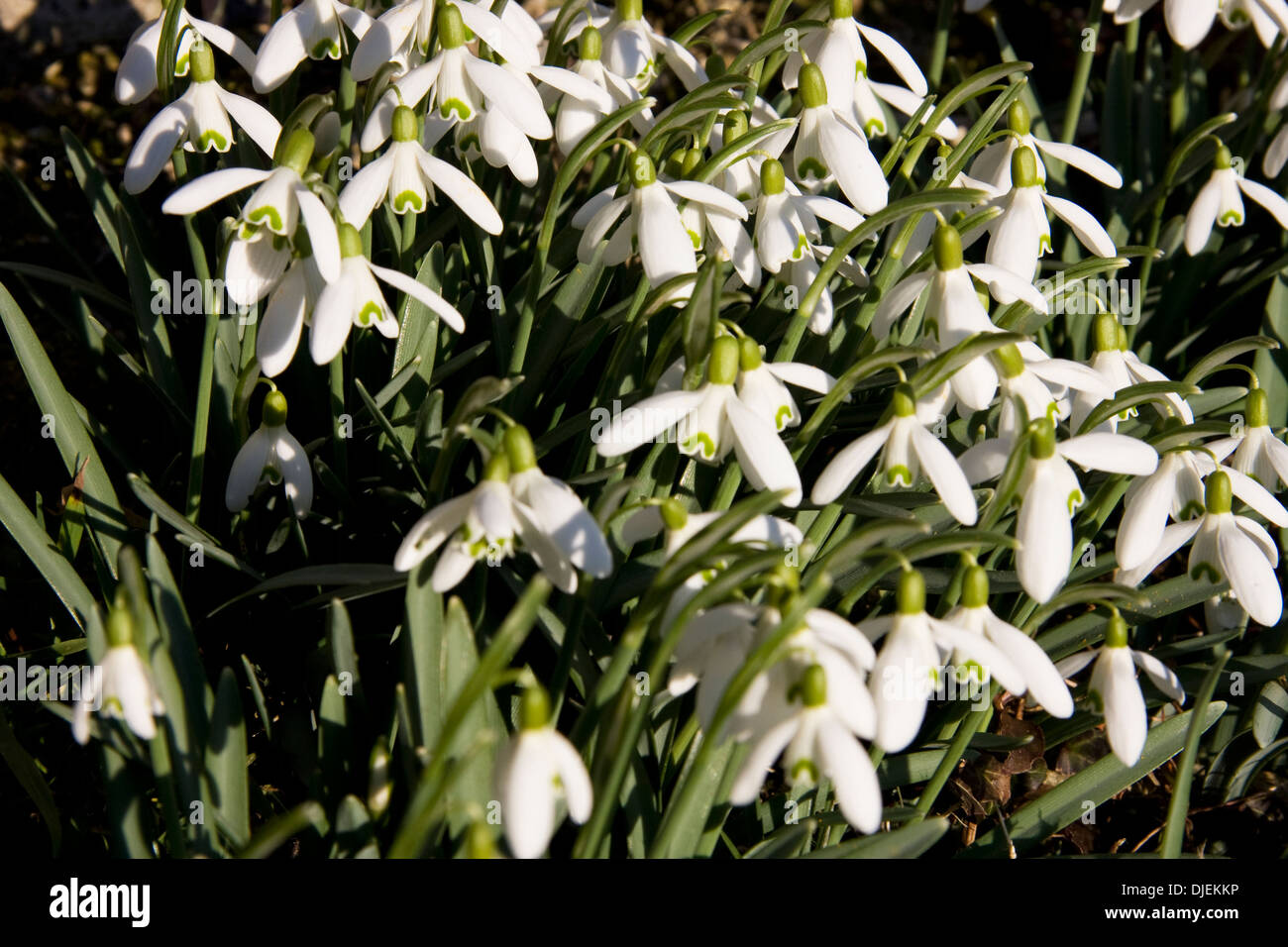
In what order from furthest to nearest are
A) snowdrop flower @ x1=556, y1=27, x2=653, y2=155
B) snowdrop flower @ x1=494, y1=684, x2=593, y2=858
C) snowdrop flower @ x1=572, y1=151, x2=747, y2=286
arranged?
snowdrop flower @ x1=556, y1=27, x2=653, y2=155 < snowdrop flower @ x1=572, y1=151, x2=747, y2=286 < snowdrop flower @ x1=494, y1=684, x2=593, y2=858

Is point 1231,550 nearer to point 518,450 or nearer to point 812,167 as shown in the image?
point 812,167

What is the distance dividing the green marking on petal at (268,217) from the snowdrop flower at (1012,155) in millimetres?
861

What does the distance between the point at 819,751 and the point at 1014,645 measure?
0.26 m

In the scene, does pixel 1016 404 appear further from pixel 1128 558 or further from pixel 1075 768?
pixel 1075 768

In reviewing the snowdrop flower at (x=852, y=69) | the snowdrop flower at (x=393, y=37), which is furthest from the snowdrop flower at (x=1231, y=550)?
the snowdrop flower at (x=393, y=37)

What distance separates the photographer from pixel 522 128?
4.48ft

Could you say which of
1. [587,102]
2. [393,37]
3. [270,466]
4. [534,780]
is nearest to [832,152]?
[587,102]

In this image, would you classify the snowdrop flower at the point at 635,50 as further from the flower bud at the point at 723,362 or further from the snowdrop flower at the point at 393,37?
the flower bud at the point at 723,362

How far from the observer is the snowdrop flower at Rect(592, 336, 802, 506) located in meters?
1.08

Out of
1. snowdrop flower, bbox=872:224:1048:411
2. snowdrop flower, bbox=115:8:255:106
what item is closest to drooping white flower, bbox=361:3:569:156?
snowdrop flower, bbox=115:8:255:106

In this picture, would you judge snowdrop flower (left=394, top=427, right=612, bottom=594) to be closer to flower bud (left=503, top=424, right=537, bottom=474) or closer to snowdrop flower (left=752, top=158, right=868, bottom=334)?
flower bud (left=503, top=424, right=537, bottom=474)

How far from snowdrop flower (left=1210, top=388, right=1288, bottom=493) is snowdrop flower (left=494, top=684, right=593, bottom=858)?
34.4 inches
